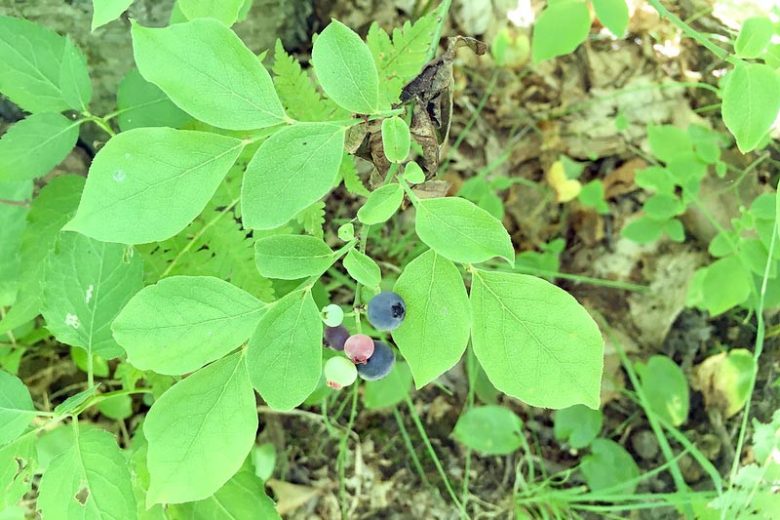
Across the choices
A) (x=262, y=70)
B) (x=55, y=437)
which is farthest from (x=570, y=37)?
(x=55, y=437)

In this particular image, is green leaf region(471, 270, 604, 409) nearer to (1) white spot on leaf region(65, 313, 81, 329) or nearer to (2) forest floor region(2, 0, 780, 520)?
(1) white spot on leaf region(65, 313, 81, 329)

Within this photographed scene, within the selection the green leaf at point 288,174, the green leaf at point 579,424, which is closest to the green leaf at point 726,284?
the green leaf at point 579,424

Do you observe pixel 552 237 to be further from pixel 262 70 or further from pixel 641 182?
pixel 262 70

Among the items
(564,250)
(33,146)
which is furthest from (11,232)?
(564,250)

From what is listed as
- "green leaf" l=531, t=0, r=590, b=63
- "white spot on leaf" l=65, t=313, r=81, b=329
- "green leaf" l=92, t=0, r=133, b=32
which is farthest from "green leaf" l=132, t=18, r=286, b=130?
"green leaf" l=531, t=0, r=590, b=63

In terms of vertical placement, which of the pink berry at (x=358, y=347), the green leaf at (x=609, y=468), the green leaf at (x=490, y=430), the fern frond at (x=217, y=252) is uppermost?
the pink berry at (x=358, y=347)

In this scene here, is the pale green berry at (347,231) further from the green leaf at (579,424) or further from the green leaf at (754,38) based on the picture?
the green leaf at (579,424)
